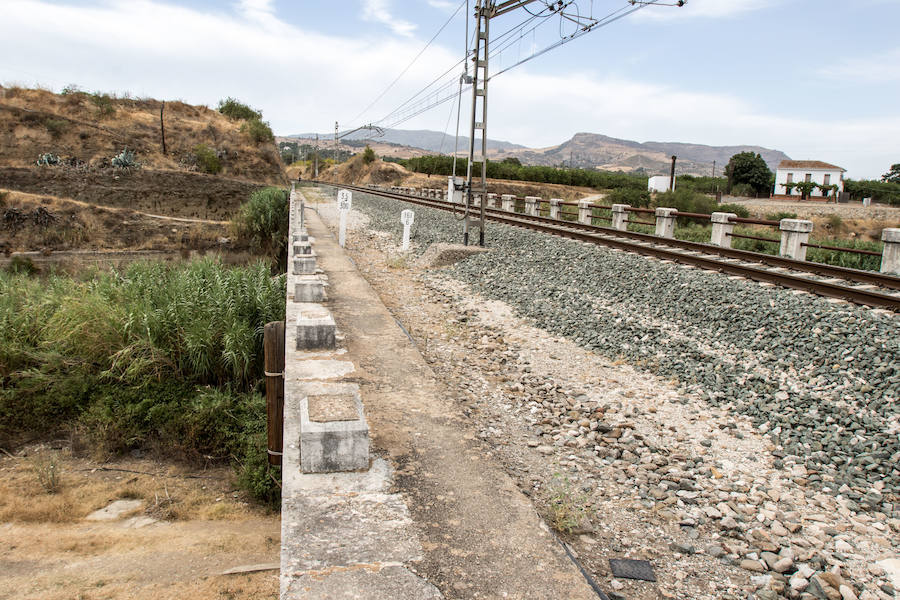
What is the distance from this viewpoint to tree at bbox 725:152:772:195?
7421cm

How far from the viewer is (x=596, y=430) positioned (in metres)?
5.16

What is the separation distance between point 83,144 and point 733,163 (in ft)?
226

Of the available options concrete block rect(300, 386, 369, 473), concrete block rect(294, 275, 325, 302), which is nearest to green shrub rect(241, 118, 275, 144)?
concrete block rect(294, 275, 325, 302)

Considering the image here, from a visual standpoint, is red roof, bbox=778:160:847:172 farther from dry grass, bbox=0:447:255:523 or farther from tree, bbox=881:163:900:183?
dry grass, bbox=0:447:255:523

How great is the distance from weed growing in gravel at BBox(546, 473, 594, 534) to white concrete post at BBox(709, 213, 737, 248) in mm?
10453

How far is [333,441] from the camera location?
149 inches

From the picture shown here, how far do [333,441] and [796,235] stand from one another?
10.7 meters

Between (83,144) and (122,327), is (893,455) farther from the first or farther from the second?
(83,144)

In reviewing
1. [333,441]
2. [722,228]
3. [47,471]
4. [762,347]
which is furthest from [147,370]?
[722,228]

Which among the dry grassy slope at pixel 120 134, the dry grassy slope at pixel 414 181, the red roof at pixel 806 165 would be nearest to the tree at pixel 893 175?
the red roof at pixel 806 165

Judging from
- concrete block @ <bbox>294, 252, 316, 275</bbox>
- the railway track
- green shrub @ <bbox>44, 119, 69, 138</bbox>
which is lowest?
concrete block @ <bbox>294, 252, 316, 275</bbox>

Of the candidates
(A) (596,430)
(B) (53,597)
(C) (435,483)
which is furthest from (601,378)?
(B) (53,597)

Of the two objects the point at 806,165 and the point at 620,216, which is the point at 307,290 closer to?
the point at 620,216

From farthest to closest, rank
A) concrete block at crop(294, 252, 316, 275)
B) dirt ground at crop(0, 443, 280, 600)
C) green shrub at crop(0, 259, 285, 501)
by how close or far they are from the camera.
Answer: concrete block at crop(294, 252, 316, 275) < green shrub at crop(0, 259, 285, 501) < dirt ground at crop(0, 443, 280, 600)
